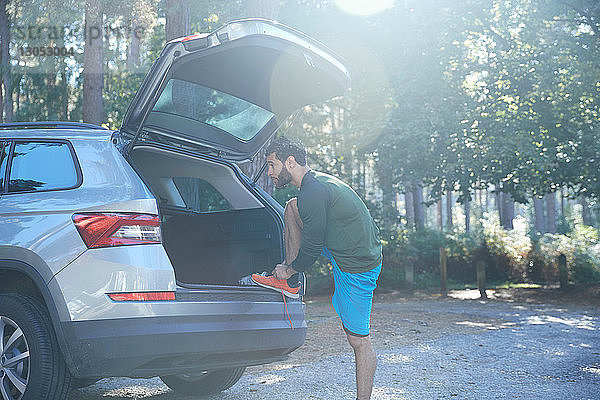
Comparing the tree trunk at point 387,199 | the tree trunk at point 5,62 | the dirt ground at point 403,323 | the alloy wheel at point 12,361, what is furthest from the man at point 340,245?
the tree trunk at point 5,62

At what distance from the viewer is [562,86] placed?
1603cm

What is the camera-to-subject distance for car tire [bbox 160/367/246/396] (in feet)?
17.5

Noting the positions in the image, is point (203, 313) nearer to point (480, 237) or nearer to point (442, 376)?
point (442, 376)

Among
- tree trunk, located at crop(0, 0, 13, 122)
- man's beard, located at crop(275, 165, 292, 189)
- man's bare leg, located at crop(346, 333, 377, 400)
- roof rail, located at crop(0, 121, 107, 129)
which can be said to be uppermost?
tree trunk, located at crop(0, 0, 13, 122)

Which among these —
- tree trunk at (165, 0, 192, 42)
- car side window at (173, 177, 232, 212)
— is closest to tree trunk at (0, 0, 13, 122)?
tree trunk at (165, 0, 192, 42)

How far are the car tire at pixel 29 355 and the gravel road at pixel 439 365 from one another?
1.41 m

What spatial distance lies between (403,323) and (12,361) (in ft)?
24.8

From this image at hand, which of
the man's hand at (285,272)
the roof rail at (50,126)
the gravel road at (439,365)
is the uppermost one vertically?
the roof rail at (50,126)

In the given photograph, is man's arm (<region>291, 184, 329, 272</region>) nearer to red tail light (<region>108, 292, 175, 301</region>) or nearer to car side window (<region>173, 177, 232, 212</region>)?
red tail light (<region>108, 292, 175, 301</region>)

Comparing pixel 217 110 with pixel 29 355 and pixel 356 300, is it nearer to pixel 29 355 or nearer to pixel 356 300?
pixel 356 300

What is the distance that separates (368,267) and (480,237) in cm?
2024

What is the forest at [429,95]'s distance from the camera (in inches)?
613

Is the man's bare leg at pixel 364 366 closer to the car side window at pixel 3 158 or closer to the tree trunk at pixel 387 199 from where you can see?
the car side window at pixel 3 158

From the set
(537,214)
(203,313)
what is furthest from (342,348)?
(537,214)
